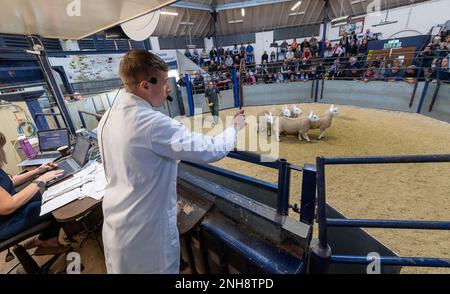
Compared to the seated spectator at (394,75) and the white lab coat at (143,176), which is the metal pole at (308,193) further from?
the seated spectator at (394,75)

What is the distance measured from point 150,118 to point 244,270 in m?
1.28

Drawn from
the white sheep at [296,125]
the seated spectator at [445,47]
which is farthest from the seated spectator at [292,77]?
the white sheep at [296,125]

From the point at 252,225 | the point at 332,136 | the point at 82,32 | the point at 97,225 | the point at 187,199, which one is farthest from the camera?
the point at 332,136

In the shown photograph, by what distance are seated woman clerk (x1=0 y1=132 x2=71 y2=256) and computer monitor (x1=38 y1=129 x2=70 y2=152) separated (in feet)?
2.84

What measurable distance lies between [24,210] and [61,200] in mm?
343

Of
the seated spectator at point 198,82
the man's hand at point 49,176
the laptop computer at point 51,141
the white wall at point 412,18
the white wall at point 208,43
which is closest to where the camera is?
the man's hand at point 49,176

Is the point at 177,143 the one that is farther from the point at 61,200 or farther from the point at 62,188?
the point at 62,188

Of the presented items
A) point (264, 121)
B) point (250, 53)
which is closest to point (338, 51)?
point (250, 53)

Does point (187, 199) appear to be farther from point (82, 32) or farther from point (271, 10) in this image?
point (271, 10)

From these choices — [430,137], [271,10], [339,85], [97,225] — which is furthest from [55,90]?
[271,10]

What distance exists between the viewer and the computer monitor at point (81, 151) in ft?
6.81

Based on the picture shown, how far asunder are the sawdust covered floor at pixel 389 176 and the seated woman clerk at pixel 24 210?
5.44 ft

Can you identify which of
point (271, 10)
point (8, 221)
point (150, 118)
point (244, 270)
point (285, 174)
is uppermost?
point (271, 10)

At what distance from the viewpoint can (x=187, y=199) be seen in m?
1.54
